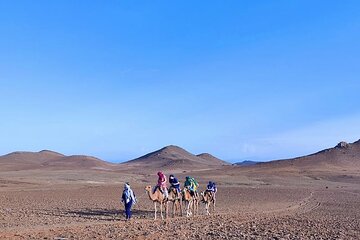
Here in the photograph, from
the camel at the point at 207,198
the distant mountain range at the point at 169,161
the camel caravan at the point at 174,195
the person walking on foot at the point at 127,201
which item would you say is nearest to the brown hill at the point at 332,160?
the distant mountain range at the point at 169,161

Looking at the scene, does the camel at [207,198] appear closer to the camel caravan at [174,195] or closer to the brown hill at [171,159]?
the camel caravan at [174,195]

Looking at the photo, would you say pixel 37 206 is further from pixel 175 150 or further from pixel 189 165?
pixel 175 150

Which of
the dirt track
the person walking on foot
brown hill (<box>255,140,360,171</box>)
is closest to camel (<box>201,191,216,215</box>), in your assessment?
the dirt track

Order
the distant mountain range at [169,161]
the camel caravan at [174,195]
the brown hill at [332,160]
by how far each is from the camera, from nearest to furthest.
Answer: the camel caravan at [174,195], the brown hill at [332,160], the distant mountain range at [169,161]

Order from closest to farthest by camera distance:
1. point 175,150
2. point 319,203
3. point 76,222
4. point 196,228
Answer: point 196,228 → point 76,222 → point 319,203 → point 175,150

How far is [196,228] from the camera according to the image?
17.0 metres


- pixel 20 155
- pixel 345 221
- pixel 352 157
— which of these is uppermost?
pixel 20 155

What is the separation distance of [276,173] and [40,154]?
82.6 meters

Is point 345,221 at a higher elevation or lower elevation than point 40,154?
lower

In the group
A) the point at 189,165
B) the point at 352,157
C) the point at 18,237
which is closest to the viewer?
the point at 18,237

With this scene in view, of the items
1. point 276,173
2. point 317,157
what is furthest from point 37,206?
point 317,157

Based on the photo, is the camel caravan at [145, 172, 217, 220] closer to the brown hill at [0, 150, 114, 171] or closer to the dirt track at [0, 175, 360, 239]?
the dirt track at [0, 175, 360, 239]

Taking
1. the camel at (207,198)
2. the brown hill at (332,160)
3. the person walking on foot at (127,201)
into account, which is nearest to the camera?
the person walking on foot at (127,201)

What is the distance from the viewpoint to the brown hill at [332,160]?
79.1m
